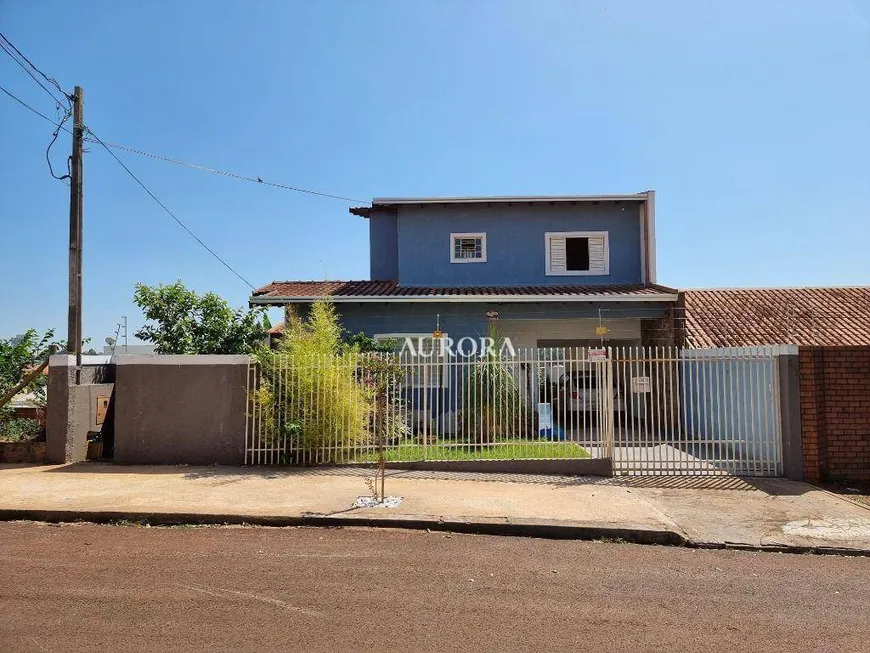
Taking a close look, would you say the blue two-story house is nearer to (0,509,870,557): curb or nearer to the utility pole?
the utility pole

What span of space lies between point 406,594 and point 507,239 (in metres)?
11.8

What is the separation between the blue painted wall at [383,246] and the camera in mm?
16938

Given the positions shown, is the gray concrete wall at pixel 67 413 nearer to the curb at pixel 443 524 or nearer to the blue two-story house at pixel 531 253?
the curb at pixel 443 524

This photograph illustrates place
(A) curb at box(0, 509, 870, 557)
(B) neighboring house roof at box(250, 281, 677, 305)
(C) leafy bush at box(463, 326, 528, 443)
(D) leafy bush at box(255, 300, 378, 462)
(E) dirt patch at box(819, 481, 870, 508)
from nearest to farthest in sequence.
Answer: (A) curb at box(0, 509, 870, 557) → (E) dirt patch at box(819, 481, 870, 508) → (D) leafy bush at box(255, 300, 378, 462) → (C) leafy bush at box(463, 326, 528, 443) → (B) neighboring house roof at box(250, 281, 677, 305)

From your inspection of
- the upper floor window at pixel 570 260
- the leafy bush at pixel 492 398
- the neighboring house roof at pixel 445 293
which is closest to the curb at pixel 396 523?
the leafy bush at pixel 492 398

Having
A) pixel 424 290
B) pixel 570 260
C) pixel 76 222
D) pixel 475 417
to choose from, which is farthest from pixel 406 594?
pixel 570 260

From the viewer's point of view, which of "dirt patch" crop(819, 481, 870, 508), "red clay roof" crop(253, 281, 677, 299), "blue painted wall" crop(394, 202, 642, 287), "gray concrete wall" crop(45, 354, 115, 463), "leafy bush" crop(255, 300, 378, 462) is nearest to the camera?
"dirt patch" crop(819, 481, 870, 508)

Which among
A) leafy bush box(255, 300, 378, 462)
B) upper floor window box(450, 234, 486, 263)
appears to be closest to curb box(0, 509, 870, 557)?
leafy bush box(255, 300, 378, 462)

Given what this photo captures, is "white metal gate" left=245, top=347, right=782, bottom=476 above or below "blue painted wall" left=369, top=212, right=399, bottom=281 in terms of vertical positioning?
below

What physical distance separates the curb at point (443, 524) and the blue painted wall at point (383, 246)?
10.9 metres

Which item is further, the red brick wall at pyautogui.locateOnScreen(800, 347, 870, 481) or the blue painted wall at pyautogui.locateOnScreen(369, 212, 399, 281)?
the blue painted wall at pyautogui.locateOnScreen(369, 212, 399, 281)

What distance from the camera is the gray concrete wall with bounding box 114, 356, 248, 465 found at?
9.59 m

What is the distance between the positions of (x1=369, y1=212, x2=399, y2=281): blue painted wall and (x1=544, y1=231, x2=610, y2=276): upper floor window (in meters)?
4.34

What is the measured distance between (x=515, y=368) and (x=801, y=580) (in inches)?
261
